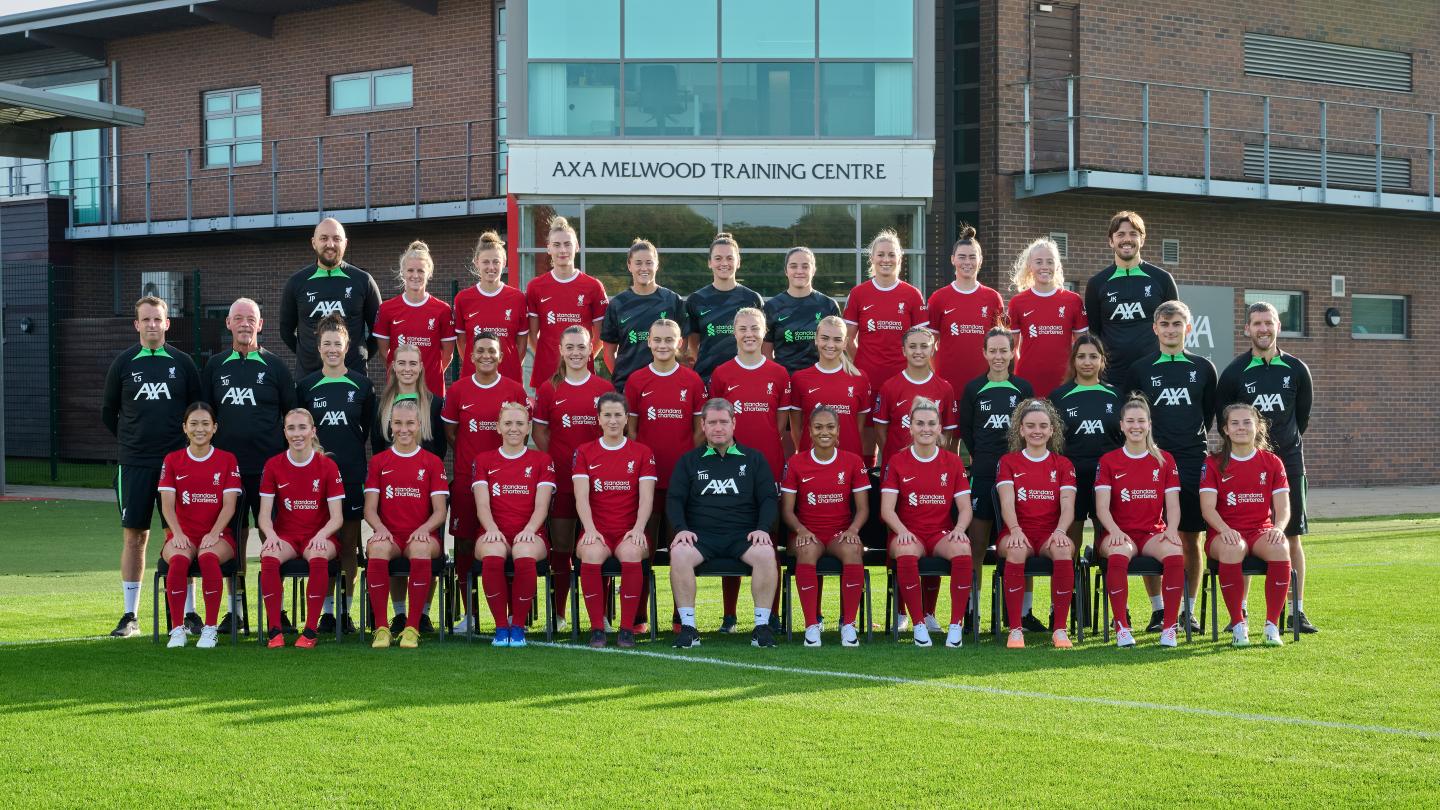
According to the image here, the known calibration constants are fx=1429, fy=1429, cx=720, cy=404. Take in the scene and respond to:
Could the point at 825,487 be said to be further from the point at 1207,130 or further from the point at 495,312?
the point at 1207,130

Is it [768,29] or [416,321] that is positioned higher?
[768,29]

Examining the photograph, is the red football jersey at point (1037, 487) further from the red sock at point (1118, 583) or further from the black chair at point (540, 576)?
the black chair at point (540, 576)

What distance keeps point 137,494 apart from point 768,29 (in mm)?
10901

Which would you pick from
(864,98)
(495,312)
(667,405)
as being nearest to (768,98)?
(864,98)

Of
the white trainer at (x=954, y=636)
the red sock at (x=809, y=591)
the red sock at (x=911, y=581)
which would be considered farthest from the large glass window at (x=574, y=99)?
the white trainer at (x=954, y=636)

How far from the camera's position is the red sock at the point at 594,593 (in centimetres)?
789

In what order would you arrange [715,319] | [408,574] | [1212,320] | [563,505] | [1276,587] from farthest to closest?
[1212,320], [715,319], [563,505], [408,574], [1276,587]

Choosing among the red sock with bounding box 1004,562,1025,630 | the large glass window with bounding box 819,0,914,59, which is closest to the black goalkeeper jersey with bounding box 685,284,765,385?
the red sock with bounding box 1004,562,1025,630

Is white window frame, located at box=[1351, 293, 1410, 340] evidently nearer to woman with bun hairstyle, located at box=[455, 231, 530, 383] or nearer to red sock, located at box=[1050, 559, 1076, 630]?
red sock, located at box=[1050, 559, 1076, 630]

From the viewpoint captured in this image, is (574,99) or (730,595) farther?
(574,99)

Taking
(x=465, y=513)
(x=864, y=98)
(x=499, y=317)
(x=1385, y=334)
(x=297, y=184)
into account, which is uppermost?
(x=864, y=98)

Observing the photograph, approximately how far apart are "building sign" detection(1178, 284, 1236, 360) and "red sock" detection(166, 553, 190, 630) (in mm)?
15896

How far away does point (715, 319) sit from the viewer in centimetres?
907

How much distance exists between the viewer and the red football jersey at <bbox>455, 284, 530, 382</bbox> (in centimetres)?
914
